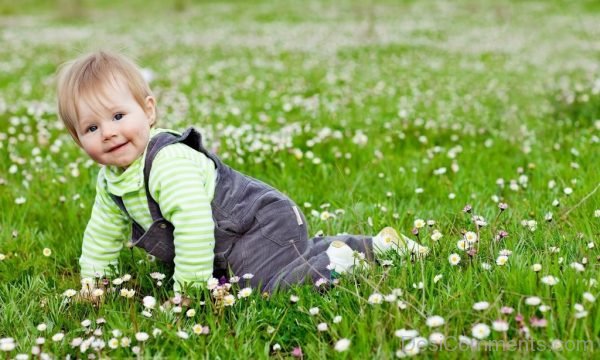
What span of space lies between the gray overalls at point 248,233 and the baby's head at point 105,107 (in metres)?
0.15

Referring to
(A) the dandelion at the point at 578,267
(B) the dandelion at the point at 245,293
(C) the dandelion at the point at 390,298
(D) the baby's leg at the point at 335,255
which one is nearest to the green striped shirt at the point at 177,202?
(B) the dandelion at the point at 245,293

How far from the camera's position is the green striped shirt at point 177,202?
3551mm

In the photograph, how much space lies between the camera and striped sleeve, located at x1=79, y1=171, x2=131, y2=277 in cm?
406

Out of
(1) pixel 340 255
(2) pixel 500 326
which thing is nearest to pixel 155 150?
(1) pixel 340 255

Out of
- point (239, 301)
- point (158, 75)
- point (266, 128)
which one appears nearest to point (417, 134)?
point (266, 128)

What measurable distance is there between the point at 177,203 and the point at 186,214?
0.08 metres

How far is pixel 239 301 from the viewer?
3.44m

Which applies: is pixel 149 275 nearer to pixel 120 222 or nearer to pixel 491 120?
pixel 120 222

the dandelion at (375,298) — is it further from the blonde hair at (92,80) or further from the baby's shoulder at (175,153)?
the blonde hair at (92,80)

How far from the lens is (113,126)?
368cm

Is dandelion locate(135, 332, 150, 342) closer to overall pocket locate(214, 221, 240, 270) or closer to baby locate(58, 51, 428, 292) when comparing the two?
baby locate(58, 51, 428, 292)

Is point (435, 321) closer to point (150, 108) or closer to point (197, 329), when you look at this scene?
point (197, 329)

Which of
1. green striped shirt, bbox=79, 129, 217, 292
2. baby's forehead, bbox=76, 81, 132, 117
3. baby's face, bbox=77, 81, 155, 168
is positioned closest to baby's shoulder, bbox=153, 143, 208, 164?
green striped shirt, bbox=79, 129, 217, 292

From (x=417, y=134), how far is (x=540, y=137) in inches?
53.9
